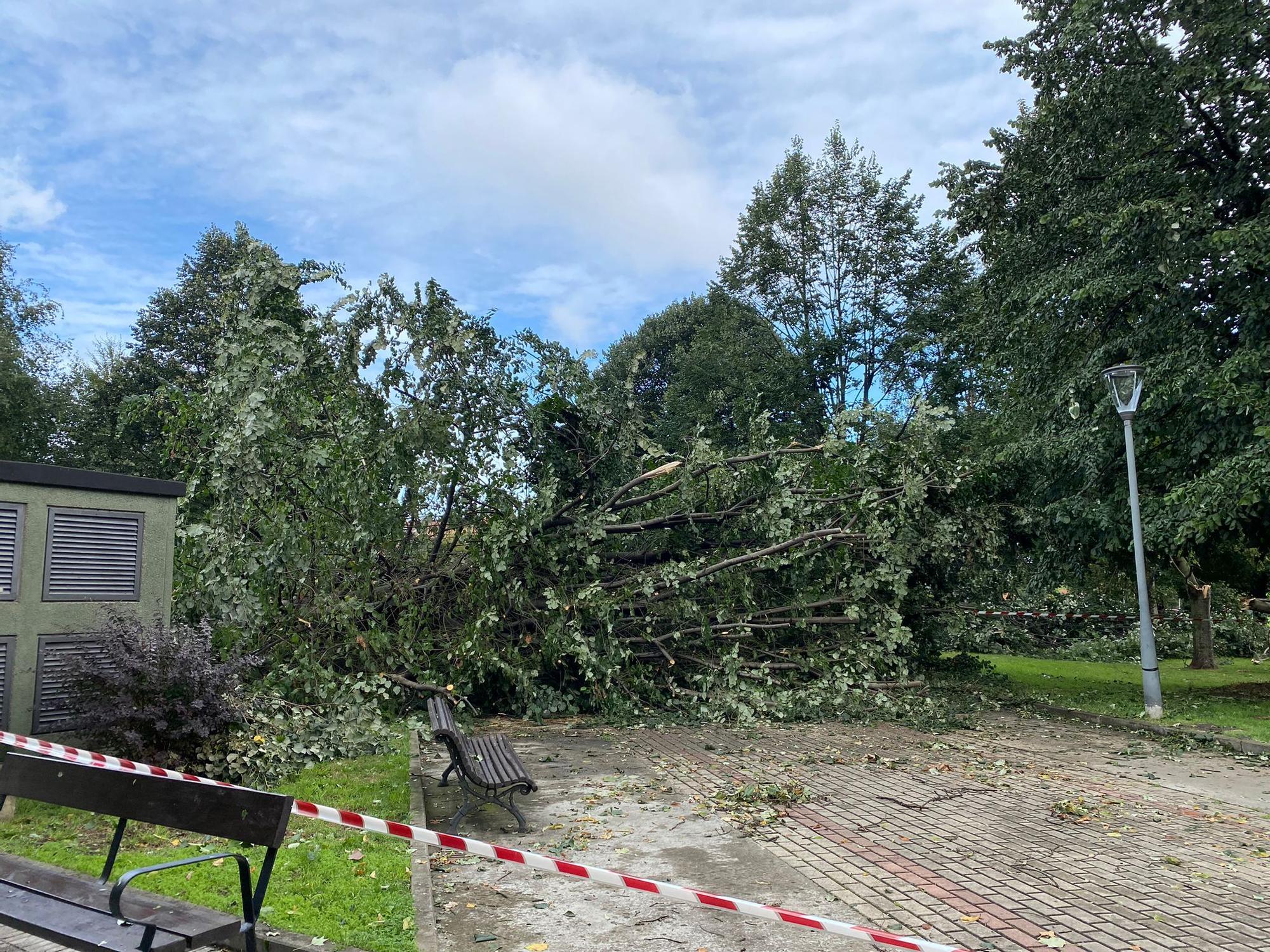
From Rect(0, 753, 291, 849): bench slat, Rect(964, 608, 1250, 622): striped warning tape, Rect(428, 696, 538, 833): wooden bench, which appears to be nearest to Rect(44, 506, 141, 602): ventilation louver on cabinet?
Rect(428, 696, 538, 833): wooden bench

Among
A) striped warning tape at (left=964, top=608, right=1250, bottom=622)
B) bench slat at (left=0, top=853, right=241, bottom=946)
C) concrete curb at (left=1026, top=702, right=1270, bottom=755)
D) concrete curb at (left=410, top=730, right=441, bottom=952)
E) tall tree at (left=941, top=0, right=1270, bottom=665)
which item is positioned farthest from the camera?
striped warning tape at (left=964, top=608, right=1250, bottom=622)

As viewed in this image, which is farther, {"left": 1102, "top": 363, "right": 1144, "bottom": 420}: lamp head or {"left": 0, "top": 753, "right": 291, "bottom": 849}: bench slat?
{"left": 1102, "top": 363, "right": 1144, "bottom": 420}: lamp head

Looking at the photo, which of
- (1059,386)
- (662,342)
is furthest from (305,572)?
(662,342)

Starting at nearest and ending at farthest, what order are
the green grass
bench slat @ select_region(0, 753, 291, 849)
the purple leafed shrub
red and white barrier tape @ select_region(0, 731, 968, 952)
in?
1. bench slat @ select_region(0, 753, 291, 849)
2. red and white barrier tape @ select_region(0, 731, 968, 952)
3. the green grass
4. the purple leafed shrub

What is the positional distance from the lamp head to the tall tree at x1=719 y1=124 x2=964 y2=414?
19.1 metres

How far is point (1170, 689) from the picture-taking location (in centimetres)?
1457

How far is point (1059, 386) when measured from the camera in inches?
533

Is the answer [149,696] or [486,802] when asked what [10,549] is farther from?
[486,802]

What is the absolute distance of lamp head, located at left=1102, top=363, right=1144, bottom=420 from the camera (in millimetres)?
11133

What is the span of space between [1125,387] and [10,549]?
11.9 meters

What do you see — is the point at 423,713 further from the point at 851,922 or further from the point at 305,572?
the point at 851,922

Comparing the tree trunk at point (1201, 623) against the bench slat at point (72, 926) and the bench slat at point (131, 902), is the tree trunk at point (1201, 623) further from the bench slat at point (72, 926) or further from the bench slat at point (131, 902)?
the bench slat at point (72, 926)

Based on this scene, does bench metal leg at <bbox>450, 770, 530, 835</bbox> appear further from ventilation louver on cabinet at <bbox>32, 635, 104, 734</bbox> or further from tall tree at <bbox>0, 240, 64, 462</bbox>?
tall tree at <bbox>0, 240, 64, 462</bbox>

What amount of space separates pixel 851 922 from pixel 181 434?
33.1ft
